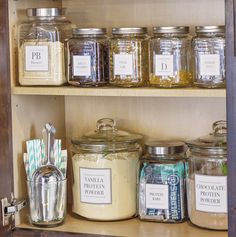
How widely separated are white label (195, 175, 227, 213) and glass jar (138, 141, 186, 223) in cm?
7

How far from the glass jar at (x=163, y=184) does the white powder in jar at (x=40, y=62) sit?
304mm

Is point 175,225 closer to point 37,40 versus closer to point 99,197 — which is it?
point 99,197

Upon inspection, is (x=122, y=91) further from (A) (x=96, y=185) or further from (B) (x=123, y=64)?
(A) (x=96, y=185)

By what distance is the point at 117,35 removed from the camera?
1.59 meters

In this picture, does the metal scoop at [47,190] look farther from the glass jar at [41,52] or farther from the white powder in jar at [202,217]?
the white powder in jar at [202,217]

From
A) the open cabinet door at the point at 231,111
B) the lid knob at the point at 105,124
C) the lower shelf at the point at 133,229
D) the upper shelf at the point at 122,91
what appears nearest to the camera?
the open cabinet door at the point at 231,111

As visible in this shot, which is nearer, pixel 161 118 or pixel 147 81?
pixel 147 81

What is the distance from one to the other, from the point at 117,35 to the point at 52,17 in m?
0.18

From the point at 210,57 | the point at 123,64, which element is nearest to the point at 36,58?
the point at 123,64

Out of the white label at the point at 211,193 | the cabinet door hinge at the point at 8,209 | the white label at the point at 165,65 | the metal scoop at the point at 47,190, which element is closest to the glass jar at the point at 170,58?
the white label at the point at 165,65

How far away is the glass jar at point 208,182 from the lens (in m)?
1.55

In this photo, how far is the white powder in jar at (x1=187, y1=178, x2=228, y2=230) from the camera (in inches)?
61.5

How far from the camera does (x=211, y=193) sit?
1553 millimetres

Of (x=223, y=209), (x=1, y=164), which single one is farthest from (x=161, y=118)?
(x=1, y=164)
